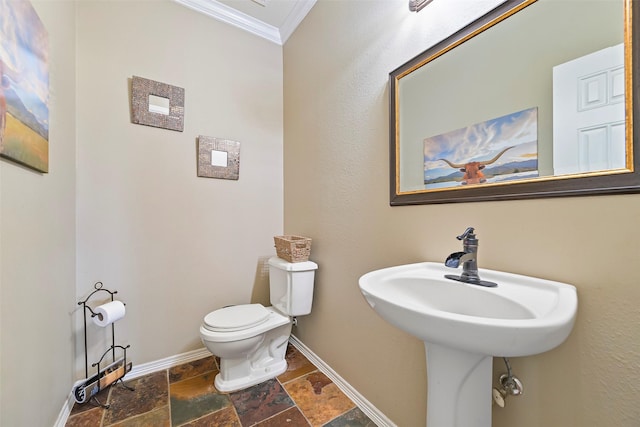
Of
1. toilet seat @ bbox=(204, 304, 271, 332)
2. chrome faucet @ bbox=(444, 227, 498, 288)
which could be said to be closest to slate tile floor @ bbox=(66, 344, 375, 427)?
toilet seat @ bbox=(204, 304, 271, 332)

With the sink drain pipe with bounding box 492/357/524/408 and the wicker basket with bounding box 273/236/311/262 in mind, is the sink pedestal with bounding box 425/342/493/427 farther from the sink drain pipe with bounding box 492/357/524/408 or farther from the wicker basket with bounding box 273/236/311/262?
the wicker basket with bounding box 273/236/311/262

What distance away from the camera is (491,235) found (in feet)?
2.80

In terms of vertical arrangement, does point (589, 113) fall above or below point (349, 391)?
above

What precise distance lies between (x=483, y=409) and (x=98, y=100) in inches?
94.1

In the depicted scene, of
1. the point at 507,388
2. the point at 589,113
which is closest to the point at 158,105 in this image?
the point at 589,113

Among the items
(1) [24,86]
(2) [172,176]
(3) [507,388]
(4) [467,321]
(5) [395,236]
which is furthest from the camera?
(2) [172,176]

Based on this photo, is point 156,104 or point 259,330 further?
point 156,104

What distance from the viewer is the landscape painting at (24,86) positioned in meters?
0.76

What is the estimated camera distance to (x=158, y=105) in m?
1.65

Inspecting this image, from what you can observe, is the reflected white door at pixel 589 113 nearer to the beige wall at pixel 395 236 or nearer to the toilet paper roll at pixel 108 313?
the beige wall at pixel 395 236

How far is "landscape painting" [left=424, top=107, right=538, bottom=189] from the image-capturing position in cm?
77

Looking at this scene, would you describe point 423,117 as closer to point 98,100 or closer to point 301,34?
point 301,34

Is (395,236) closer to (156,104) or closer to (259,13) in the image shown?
(156,104)

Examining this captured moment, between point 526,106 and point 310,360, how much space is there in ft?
6.14
